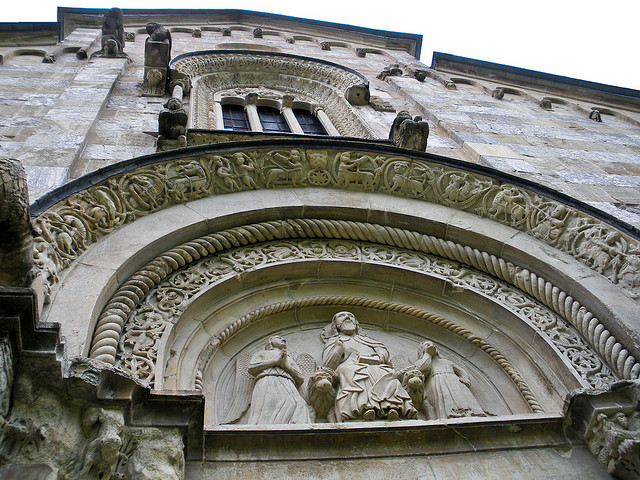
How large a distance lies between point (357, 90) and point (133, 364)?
9.32 meters

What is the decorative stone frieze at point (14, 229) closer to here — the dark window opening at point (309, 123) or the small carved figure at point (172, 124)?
the small carved figure at point (172, 124)

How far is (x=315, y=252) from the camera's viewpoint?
24.4 feet

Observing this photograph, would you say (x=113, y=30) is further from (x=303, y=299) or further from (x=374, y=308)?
(x=374, y=308)

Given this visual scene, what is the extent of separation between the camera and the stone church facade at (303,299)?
427 cm

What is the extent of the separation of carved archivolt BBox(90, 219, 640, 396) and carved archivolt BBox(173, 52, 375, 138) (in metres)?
5.74

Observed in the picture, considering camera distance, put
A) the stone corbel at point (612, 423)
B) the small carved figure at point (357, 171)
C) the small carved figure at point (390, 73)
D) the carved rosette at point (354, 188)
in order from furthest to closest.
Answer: the small carved figure at point (390, 73), the small carved figure at point (357, 171), the carved rosette at point (354, 188), the stone corbel at point (612, 423)

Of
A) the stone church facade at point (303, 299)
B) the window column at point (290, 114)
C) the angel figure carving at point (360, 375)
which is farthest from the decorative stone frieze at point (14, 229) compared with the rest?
the window column at point (290, 114)

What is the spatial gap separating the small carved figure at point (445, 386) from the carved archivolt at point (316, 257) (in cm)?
100

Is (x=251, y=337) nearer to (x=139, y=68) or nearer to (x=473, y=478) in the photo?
(x=473, y=478)

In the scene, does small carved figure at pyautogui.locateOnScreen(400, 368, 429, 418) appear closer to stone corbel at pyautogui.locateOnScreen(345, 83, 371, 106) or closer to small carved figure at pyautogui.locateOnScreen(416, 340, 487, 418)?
small carved figure at pyautogui.locateOnScreen(416, 340, 487, 418)

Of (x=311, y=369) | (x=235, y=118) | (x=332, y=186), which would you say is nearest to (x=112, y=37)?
(x=235, y=118)

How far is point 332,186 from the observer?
8.06 metres

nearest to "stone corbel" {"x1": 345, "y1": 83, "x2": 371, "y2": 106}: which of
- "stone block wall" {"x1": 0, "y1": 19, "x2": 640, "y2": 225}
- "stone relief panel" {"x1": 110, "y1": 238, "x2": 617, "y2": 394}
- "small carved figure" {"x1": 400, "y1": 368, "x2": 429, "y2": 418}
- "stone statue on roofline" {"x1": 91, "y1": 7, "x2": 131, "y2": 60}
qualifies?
"stone block wall" {"x1": 0, "y1": 19, "x2": 640, "y2": 225}

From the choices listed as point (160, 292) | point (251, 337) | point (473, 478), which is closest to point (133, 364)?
point (160, 292)
